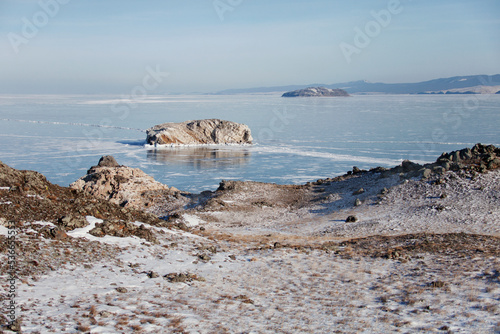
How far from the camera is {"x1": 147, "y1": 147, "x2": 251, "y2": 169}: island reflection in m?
35.1

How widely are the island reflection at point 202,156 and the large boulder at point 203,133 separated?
2774 millimetres

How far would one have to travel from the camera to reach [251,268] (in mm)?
10039

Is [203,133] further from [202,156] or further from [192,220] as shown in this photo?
[192,220]

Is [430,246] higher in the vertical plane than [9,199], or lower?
lower

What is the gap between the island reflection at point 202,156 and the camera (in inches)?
1380

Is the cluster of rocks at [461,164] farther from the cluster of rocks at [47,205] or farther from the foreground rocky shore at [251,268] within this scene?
the cluster of rocks at [47,205]

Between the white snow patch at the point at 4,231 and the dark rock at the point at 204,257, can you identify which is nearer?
the white snow patch at the point at 4,231

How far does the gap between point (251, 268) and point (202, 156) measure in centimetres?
2956

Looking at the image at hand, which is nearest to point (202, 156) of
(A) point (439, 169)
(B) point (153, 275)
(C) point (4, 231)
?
(A) point (439, 169)

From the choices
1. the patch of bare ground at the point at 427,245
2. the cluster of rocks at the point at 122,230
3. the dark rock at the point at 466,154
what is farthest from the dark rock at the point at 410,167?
the cluster of rocks at the point at 122,230

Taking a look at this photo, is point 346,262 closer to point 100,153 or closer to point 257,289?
point 257,289

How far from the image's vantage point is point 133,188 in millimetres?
21125

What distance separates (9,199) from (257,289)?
631 centimetres

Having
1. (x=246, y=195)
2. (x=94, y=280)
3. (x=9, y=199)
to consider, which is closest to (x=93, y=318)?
(x=94, y=280)
